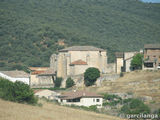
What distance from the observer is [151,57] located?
7406 cm

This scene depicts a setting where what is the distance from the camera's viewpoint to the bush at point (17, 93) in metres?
43.3

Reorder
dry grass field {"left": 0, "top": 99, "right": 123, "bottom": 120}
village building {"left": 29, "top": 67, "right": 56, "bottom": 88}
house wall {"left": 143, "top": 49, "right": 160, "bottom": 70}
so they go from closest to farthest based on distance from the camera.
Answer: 1. dry grass field {"left": 0, "top": 99, "right": 123, "bottom": 120}
2. house wall {"left": 143, "top": 49, "right": 160, "bottom": 70}
3. village building {"left": 29, "top": 67, "right": 56, "bottom": 88}

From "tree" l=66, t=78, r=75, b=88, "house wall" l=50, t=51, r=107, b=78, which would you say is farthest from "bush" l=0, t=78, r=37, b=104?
"house wall" l=50, t=51, r=107, b=78

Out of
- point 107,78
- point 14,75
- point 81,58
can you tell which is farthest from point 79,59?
point 14,75

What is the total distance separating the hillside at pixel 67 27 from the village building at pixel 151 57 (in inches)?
1546

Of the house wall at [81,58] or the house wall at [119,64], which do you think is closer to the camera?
the house wall at [119,64]

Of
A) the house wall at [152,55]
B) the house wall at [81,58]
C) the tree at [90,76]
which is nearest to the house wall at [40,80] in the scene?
the house wall at [81,58]

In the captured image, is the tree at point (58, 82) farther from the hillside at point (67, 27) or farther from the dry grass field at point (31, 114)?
the dry grass field at point (31, 114)

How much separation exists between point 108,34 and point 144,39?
11.0m

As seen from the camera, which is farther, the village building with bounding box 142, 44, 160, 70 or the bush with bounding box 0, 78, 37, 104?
the village building with bounding box 142, 44, 160, 70

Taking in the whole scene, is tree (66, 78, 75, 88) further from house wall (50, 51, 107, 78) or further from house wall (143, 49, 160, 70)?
house wall (143, 49, 160, 70)

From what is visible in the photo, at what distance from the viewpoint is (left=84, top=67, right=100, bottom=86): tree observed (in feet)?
242

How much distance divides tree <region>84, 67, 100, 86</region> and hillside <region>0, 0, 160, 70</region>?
35.9 metres

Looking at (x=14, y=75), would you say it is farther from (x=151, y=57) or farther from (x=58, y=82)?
(x=151, y=57)
